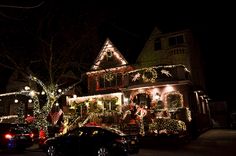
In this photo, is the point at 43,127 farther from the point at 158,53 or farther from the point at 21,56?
the point at 158,53

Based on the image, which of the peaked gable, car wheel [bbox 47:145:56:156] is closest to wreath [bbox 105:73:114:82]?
the peaked gable

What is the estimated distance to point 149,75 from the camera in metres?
22.8

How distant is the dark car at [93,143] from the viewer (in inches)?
450

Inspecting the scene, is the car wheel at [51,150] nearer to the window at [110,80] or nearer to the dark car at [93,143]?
the dark car at [93,143]

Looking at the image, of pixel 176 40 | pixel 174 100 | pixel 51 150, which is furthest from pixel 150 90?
pixel 51 150

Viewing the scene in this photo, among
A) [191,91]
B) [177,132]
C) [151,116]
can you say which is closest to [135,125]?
[151,116]

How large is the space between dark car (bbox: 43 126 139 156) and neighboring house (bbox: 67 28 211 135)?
708 cm

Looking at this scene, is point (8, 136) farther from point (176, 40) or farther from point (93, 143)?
point (176, 40)

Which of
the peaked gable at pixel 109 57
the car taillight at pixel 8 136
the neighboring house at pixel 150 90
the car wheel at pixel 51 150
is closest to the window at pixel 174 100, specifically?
the neighboring house at pixel 150 90

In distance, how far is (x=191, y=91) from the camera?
75.6 feet

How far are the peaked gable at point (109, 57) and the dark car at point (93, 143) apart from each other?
1599cm

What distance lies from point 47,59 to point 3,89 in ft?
60.0

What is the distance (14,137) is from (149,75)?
39.0 feet

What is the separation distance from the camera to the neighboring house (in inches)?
811
